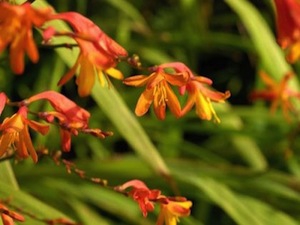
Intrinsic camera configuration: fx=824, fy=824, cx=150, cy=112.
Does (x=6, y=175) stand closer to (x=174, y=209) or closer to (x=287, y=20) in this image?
(x=174, y=209)

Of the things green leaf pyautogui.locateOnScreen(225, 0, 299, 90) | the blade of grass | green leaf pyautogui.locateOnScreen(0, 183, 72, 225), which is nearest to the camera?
green leaf pyautogui.locateOnScreen(0, 183, 72, 225)

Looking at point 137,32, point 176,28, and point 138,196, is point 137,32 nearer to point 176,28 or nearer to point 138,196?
point 176,28

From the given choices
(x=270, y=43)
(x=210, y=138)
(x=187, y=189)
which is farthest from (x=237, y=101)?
(x=187, y=189)

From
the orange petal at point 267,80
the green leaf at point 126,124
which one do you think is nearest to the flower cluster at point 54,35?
the green leaf at point 126,124

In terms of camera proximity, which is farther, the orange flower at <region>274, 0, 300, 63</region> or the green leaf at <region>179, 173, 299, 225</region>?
the green leaf at <region>179, 173, 299, 225</region>

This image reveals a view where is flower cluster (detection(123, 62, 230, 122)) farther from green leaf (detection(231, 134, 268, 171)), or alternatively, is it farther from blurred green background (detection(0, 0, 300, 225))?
green leaf (detection(231, 134, 268, 171))

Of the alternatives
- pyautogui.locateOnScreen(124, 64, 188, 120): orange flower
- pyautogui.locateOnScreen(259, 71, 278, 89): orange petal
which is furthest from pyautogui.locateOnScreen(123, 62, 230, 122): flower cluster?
pyautogui.locateOnScreen(259, 71, 278, 89): orange petal

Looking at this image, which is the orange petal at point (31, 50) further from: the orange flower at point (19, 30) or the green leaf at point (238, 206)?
the green leaf at point (238, 206)
